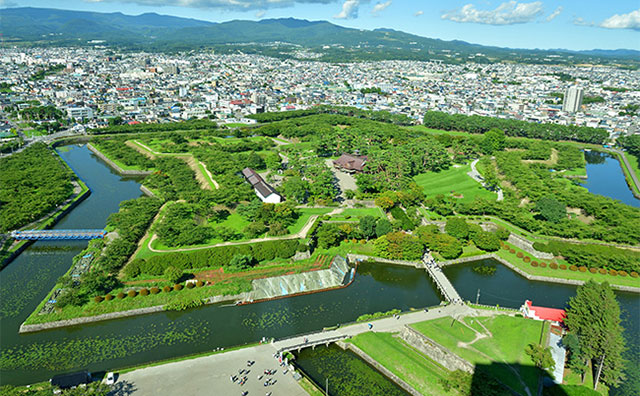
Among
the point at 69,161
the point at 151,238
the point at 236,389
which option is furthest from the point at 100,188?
the point at 236,389

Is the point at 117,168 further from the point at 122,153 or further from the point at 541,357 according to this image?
the point at 541,357

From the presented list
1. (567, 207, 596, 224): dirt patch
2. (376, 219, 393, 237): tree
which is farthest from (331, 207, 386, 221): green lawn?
(567, 207, 596, 224): dirt patch

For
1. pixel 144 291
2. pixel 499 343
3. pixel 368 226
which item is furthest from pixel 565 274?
pixel 144 291

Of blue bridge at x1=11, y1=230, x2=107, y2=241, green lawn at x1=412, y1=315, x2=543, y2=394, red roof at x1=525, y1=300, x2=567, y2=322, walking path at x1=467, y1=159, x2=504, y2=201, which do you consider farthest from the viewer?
walking path at x1=467, y1=159, x2=504, y2=201

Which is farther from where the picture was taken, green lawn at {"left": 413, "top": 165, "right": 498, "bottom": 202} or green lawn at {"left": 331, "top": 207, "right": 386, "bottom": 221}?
green lawn at {"left": 413, "top": 165, "right": 498, "bottom": 202}

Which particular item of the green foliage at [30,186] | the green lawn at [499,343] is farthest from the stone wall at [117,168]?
the green lawn at [499,343]

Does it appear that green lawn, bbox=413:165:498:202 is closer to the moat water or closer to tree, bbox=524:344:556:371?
the moat water
